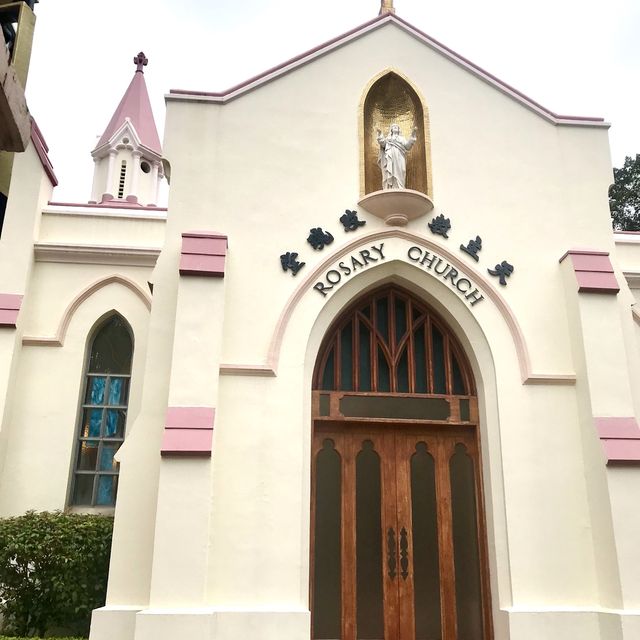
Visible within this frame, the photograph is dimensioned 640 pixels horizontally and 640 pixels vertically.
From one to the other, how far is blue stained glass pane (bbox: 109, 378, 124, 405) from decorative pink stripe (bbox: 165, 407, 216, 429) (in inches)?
192

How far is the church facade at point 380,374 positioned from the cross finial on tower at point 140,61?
18.7m

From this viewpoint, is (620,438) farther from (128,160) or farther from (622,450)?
(128,160)

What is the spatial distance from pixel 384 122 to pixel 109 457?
7618mm

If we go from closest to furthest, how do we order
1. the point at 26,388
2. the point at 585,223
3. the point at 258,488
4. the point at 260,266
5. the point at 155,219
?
the point at 258,488 → the point at 260,266 → the point at 585,223 → the point at 26,388 → the point at 155,219

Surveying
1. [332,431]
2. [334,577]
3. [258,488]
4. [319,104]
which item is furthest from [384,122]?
[334,577]

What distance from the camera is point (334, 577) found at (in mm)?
9383

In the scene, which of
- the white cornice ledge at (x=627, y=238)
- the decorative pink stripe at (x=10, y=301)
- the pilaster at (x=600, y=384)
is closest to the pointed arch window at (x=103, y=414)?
the decorative pink stripe at (x=10, y=301)

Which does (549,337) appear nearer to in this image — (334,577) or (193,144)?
(334,577)

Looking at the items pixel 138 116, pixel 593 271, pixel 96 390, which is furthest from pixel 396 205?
pixel 138 116

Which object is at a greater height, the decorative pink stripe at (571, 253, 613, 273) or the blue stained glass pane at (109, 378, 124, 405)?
the decorative pink stripe at (571, 253, 613, 273)

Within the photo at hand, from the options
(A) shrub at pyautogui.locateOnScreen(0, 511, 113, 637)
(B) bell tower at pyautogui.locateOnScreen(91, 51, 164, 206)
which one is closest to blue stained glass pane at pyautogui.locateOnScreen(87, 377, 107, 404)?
(A) shrub at pyautogui.locateOnScreen(0, 511, 113, 637)

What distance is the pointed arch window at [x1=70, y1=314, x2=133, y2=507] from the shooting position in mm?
12758

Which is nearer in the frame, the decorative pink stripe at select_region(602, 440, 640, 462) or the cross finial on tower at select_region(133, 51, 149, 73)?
the decorative pink stripe at select_region(602, 440, 640, 462)

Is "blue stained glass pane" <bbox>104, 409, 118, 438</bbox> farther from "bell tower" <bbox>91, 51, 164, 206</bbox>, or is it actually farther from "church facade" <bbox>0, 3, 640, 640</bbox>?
"bell tower" <bbox>91, 51, 164, 206</bbox>
